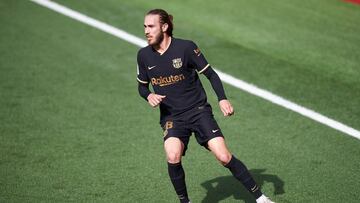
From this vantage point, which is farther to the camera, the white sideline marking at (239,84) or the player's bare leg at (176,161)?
the white sideline marking at (239,84)

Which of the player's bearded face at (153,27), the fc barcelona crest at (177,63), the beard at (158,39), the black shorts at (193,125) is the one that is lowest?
the black shorts at (193,125)

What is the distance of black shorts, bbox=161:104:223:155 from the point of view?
23.9 feet

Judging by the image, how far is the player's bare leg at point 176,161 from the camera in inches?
281

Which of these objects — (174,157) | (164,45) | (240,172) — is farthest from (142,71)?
(240,172)

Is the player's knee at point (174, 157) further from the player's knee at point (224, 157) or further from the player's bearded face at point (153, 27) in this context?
the player's bearded face at point (153, 27)

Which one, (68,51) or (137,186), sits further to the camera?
(68,51)

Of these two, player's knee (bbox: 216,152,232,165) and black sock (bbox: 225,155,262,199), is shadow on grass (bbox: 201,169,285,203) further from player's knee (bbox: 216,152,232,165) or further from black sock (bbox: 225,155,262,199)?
player's knee (bbox: 216,152,232,165)

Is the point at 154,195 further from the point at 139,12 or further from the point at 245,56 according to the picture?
the point at 139,12

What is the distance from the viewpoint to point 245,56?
12578 mm

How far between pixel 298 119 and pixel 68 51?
508cm

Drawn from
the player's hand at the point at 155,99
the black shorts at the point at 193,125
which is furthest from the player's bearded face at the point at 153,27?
the black shorts at the point at 193,125

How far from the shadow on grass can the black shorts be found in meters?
0.96

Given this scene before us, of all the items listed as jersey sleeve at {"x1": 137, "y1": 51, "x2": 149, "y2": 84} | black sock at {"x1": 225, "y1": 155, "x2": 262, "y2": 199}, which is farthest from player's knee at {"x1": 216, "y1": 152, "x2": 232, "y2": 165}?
jersey sleeve at {"x1": 137, "y1": 51, "x2": 149, "y2": 84}

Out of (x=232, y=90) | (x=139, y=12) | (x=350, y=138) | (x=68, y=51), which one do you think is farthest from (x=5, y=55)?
(x=350, y=138)
